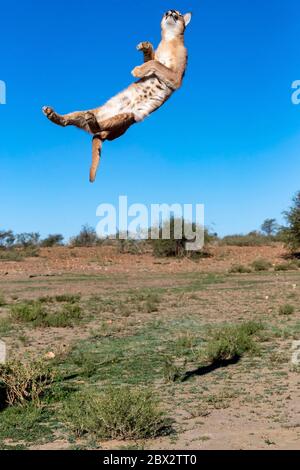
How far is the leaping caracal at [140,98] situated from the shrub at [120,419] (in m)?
3.47

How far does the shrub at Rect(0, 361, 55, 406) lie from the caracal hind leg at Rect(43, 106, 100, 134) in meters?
5.11

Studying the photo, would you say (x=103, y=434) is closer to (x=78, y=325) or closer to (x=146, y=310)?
(x=78, y=325)

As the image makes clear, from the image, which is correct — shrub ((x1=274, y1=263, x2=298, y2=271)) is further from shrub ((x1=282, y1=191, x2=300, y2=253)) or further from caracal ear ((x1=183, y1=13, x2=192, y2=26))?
caracal ear ((x1=183, y1=13, x2=192, y2=26))

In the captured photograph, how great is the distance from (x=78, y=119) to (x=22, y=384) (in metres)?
5.36

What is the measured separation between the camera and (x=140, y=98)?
5559mm

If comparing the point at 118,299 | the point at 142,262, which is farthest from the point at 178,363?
the point at 142,262

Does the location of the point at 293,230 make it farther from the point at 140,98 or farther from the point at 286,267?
the point at 140,98

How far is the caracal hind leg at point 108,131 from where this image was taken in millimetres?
5500

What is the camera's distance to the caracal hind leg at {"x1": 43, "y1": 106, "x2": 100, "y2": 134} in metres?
5.27

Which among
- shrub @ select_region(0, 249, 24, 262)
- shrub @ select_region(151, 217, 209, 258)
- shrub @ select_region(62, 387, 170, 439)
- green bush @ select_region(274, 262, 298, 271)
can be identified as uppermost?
shrub @ select_region(151, 217, 209, 258)

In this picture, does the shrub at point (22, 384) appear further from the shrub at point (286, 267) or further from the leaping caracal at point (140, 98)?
the shrub at point (286, 267)

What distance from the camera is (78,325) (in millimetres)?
18109

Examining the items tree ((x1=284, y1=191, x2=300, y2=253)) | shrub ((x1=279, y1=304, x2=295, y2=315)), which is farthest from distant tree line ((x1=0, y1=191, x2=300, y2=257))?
shrub ((x1=279, y1=304, x2=295, y2=315))

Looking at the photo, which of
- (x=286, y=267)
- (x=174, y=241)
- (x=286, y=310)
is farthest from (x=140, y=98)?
(x=174, y=241)
